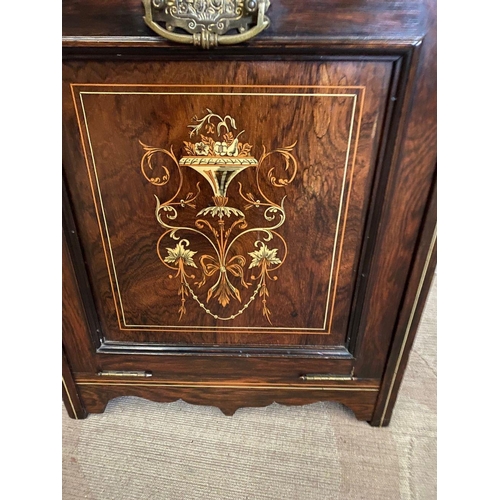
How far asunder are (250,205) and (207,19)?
288mm

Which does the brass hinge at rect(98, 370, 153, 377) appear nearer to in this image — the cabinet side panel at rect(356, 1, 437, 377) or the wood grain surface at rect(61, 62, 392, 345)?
the wood grain surface at rect(61, 62, 392, 345)

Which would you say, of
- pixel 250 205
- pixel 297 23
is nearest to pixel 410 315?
pixel 250 205

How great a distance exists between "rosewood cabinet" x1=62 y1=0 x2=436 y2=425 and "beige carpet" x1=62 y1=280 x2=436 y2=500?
0.21 feet

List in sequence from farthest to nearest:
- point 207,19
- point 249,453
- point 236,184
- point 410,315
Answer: point 249,453, point 410,315, point 236,184, point 207,19

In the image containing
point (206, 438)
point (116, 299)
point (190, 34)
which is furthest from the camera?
point (206, 438)

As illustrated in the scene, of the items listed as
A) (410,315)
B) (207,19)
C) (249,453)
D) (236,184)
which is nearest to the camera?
(207,19)

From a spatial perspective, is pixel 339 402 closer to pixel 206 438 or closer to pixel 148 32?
pixel 206 438

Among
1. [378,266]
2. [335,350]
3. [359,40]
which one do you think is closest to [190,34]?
[359,40]

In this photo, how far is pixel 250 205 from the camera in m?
0.76

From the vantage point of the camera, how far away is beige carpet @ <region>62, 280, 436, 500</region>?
906 mm

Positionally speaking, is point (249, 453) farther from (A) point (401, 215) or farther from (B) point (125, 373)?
(A) point (401, 215)

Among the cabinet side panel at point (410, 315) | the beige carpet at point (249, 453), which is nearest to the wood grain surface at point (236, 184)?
the cabinet side panel at point (410, 315)

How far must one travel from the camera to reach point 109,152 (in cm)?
73

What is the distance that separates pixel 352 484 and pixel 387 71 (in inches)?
30.3
